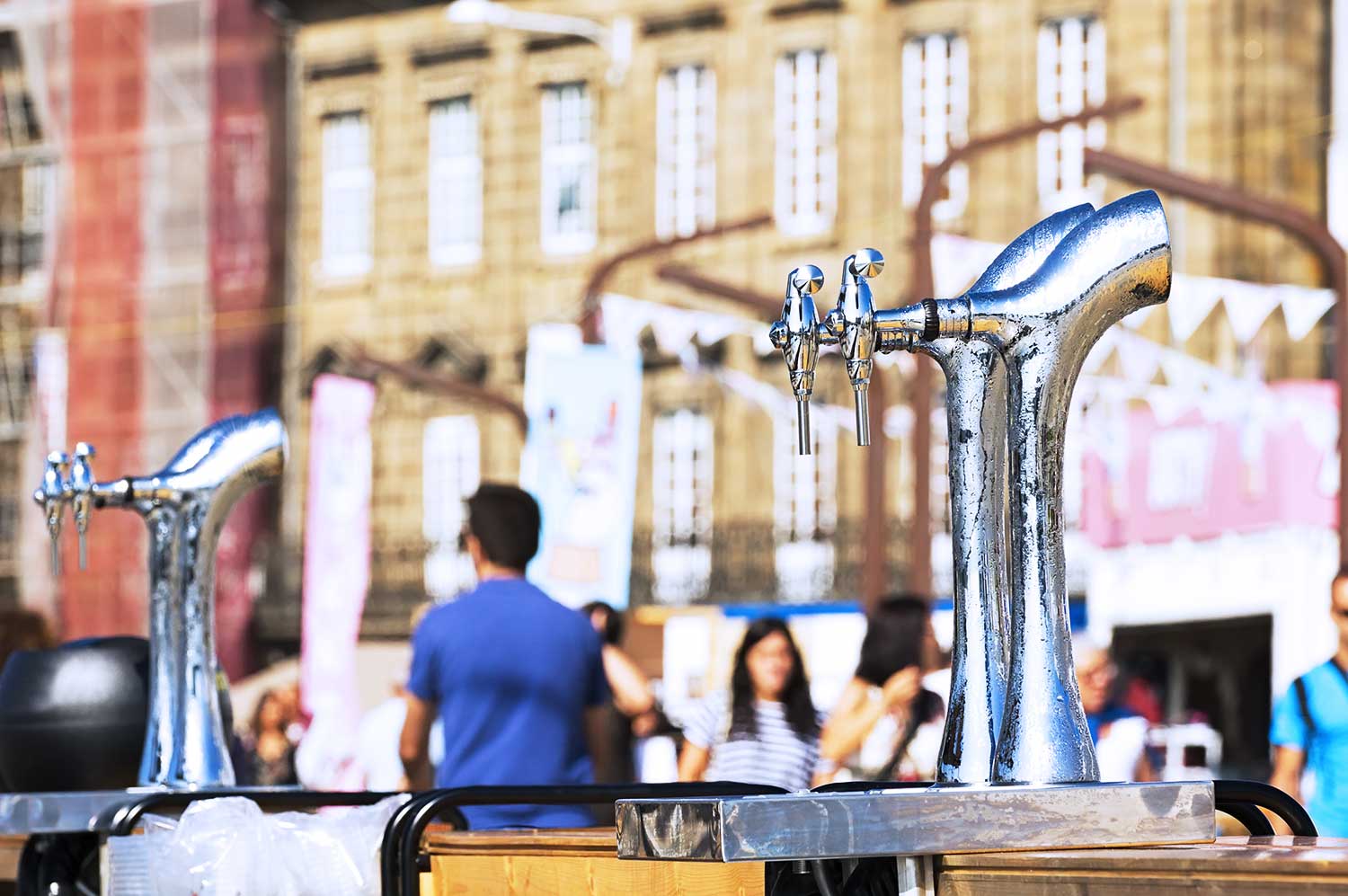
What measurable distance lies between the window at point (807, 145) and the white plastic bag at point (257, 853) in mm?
25441

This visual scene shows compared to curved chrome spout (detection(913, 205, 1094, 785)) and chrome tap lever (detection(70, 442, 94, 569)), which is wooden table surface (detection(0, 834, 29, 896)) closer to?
chrome tap lever (detection(70, 442, 94, 569))

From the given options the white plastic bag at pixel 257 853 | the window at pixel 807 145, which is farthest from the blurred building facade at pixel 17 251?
the white plastic bag at pixel 257 853

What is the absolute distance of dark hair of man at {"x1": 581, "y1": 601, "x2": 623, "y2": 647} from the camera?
9477 mm

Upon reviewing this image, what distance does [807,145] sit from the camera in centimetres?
2934

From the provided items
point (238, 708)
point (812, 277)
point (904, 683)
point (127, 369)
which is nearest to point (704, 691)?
point (238, 708)

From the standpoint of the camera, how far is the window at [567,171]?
1219 inches

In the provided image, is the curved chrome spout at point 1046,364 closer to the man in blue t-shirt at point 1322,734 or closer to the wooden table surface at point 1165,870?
the wooden table surface at point 1165,870

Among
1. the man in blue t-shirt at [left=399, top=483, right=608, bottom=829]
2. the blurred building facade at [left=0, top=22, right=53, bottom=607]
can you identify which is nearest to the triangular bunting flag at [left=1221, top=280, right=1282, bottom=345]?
the man in blue t-shirt at [left=399, top=483, right=608, bottom=829]

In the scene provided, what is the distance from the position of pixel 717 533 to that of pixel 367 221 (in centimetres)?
662

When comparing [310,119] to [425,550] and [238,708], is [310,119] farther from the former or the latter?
[238,708]

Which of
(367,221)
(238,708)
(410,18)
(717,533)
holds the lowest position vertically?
(238,708)

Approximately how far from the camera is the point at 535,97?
31562 millimetres

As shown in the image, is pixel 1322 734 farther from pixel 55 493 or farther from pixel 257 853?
pixel 257 853

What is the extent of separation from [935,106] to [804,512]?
14.8 ft
